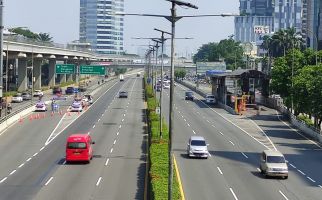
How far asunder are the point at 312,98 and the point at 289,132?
5803mm

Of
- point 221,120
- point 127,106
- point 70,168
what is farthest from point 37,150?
point 127,106

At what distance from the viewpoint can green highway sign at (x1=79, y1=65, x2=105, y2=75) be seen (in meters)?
124

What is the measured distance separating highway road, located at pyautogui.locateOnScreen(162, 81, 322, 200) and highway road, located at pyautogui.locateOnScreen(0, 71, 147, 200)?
355 centimetres

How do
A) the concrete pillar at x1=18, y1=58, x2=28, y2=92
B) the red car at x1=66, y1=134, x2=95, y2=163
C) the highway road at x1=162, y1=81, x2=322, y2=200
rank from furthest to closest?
the concrete pillar at x1=18, y1=58, x2=28, y2=92 → the red car at x1=66, y1=134, x2=95, y2=163 → the highway road at x1=162, y1=81, x2=322, y2=200

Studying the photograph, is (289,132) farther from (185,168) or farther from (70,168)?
(70,168)

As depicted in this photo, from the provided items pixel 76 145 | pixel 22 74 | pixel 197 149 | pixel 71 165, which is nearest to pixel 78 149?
pixel 76 145

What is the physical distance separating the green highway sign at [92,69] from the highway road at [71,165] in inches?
1748

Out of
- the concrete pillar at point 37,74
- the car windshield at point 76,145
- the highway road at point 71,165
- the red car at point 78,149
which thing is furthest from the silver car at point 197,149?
the concrete pillar at point 37,74

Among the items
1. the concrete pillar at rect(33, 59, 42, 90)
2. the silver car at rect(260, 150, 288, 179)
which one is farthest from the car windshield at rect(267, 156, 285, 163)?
the concrete pillar at rect(33, 59, 42, 90)

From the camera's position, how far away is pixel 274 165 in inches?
1580

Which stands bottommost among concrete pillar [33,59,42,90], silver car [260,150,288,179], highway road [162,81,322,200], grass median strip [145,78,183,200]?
highway road [162,81,322,200]

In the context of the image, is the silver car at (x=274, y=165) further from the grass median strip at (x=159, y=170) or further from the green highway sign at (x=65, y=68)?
the green highway sign at (x=65, y=68)

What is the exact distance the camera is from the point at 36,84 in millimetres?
137375

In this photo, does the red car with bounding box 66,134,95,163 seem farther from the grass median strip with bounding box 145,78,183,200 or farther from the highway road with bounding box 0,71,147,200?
the grass median strip with bounding box 145,78,183,200
